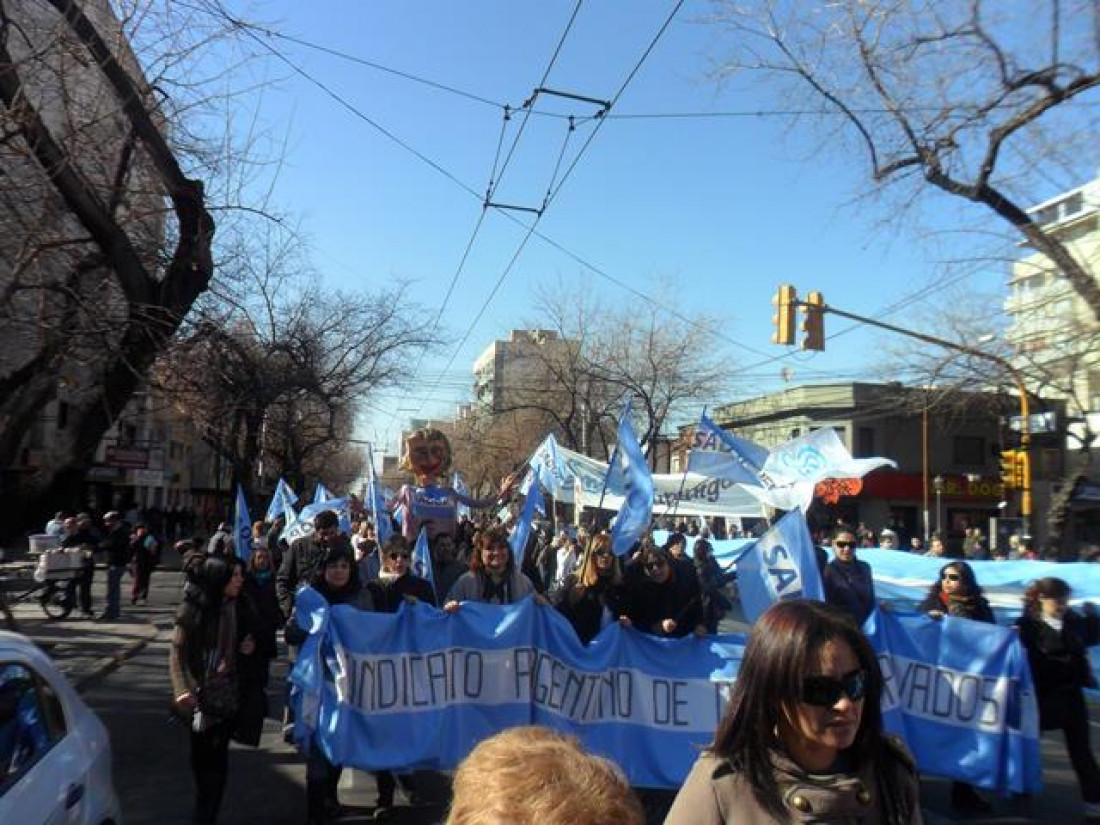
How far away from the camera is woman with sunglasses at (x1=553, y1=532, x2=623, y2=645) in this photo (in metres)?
7.56

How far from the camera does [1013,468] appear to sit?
22.1 meters

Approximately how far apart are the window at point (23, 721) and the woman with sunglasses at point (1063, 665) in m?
6.02

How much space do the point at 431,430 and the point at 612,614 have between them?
11251mm

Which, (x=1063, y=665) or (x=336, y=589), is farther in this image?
(x=336, y=589)

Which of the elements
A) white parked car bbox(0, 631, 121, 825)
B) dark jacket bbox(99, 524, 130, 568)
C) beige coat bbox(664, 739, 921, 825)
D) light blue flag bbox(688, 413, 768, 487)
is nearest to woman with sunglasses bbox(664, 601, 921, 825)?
beige coat bbox(664, 739, 921, 825)

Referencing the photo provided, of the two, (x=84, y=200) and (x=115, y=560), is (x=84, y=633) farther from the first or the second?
→ (x=84, y=200)

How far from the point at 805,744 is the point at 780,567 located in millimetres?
4800

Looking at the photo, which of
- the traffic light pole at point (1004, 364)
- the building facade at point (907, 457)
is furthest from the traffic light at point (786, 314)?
the building facade at point (907, 457)

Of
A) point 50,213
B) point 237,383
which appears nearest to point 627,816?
point 50,213

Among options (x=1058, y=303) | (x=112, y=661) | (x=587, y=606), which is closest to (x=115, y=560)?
(x=112, y=661)

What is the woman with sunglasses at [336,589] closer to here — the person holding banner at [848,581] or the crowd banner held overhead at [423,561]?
the crowd banner held overhead at [423,561]

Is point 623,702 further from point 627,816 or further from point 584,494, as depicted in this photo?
point 584,494

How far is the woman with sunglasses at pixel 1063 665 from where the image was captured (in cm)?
627

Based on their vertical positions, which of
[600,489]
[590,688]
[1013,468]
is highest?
[1013,468]
